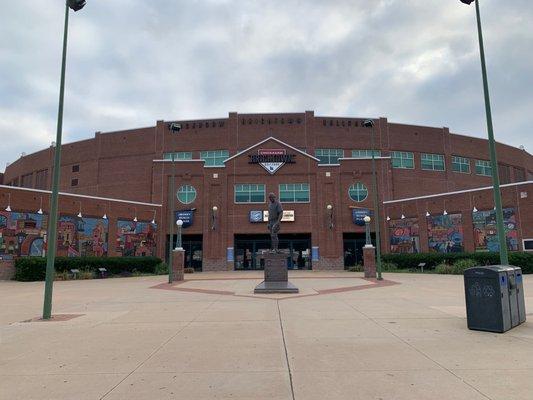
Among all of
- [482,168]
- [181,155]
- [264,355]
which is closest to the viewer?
[264,355]

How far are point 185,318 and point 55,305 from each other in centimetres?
595

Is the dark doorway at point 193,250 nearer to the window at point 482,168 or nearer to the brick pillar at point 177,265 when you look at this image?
the brick pillar at point 177,265

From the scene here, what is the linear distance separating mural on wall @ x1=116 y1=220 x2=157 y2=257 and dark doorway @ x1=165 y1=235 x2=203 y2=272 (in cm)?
192

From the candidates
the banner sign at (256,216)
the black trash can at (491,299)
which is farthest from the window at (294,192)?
the black trash can at (491,299)

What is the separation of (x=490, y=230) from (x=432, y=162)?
1997 centimetres

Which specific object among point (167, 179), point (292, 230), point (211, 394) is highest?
point (167, 179)

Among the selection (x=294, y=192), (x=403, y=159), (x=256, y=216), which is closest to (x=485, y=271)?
(x=256, y=216)

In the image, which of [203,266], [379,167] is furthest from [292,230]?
Result: [379,167]

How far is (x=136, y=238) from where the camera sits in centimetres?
3800

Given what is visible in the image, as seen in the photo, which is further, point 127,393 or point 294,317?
point 294,317

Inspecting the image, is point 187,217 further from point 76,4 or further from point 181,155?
point 76,4

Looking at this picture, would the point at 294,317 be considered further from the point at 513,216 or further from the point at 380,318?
the point at 513,216

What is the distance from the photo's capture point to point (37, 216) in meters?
29.7

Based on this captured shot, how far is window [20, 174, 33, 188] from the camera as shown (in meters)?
59.3
